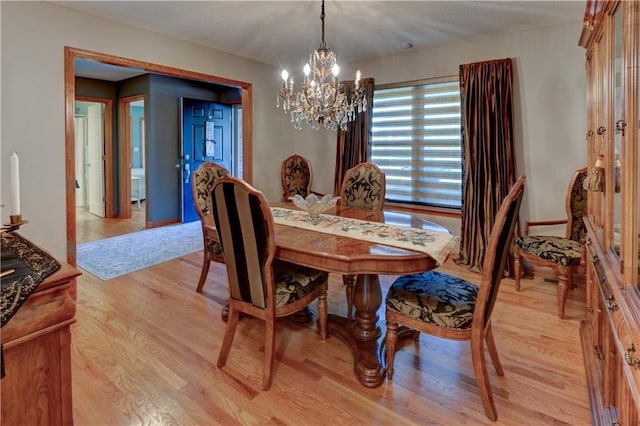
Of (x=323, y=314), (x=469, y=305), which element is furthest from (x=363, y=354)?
(x=469, y=305)

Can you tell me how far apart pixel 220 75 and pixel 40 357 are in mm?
3768

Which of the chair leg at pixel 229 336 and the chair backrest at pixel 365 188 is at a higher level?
the chair backrest at pixel 365 188

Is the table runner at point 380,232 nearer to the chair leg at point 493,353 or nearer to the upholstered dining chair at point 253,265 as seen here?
the upholstered dining chair at point 253,265

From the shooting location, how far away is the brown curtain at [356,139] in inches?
172

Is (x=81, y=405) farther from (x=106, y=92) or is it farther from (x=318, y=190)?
(x=106, y=92)

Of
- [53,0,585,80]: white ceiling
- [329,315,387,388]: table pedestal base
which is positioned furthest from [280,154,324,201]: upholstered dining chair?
[329,315,387,388]: table pedestal base

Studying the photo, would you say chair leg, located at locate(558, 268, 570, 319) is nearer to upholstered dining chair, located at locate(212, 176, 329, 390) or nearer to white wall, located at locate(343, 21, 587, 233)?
white wall, located at locate(343, 21, 587, 233)

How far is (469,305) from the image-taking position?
1741 millimetres

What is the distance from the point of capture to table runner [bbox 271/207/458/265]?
1.82m

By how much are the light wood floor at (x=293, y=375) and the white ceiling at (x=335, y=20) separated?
2373mm

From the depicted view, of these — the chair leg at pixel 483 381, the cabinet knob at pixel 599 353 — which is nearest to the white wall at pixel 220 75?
the cabinet knob at pixel 599 353

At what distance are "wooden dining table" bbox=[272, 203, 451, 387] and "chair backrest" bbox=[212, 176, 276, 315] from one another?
0.48 feet

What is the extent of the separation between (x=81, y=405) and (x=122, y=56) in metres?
2.86

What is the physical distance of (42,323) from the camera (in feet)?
2.87
